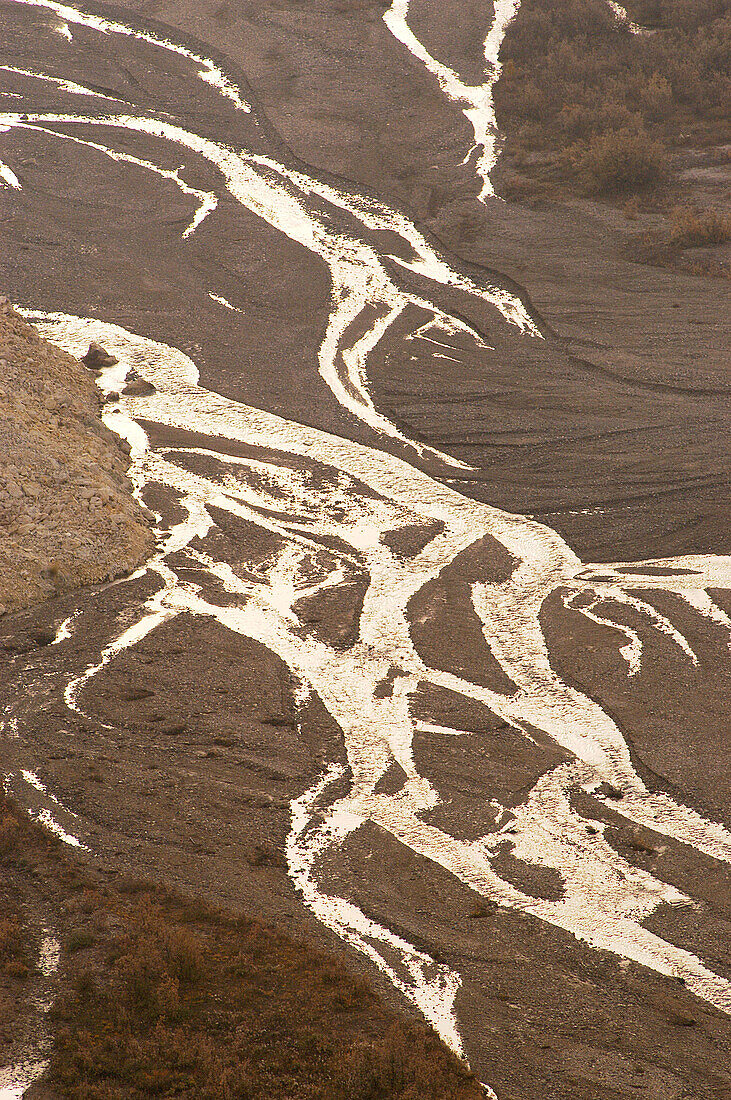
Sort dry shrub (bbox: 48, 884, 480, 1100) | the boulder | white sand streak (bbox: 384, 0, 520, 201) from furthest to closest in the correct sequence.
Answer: white sand streak (bbox: 384, 0, 520, 201)
the boulder
dry shrub (bbox: 48, 884, 480, 1100)

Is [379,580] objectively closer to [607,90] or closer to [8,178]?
[8,178]

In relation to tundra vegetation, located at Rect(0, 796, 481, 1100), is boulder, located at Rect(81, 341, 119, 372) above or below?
above

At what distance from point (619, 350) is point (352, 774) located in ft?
47.5

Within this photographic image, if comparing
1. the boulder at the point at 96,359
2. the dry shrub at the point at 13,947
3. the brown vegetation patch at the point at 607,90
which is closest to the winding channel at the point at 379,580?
the boulder at the point at 96,359

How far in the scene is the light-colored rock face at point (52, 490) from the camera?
49.4 feet

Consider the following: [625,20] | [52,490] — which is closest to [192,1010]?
[52,490]

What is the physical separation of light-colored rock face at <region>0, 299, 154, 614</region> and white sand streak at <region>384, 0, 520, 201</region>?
1753cm

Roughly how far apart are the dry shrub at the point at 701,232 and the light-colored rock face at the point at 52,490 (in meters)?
17.7

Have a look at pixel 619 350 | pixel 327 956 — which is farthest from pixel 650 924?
pixel 619 350

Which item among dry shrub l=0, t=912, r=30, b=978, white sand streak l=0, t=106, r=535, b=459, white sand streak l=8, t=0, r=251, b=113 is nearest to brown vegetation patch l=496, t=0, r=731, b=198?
white sand streak l=0, t=106, r=535, b=459

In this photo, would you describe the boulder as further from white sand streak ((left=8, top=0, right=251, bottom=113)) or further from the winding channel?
white sand streak ((left=8, top=0, right=251, bottom=113))

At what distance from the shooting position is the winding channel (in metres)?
10.2

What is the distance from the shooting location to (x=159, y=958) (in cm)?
793

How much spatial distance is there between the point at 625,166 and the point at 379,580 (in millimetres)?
20278
